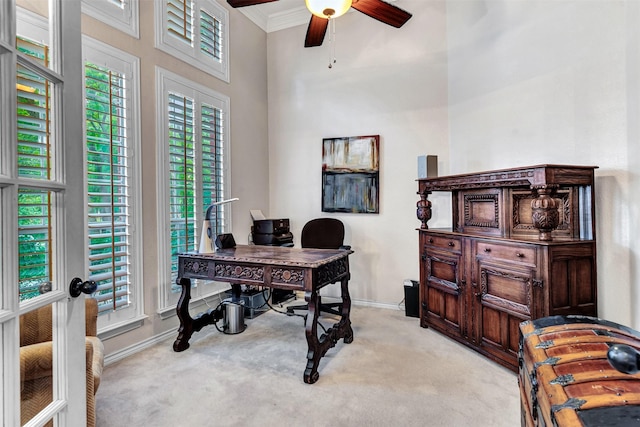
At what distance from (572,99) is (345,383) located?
268cm

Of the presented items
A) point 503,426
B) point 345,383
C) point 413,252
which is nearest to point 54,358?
point 345,383

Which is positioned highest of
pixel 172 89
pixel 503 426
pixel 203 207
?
pixel 172 89

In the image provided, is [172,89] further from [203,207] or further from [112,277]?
[112,277]

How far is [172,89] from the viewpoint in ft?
10.2

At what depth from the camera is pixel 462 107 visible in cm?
357

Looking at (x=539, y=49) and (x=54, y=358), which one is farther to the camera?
(x=539, y=49)

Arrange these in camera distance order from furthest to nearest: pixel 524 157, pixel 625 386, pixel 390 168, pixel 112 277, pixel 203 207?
pixel 390 168 < pixel 203 207 < pixel 524 157 < pixel 112 277 < pixel 625 386

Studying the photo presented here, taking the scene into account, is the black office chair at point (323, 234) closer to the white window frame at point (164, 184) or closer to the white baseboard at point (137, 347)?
the white window frame at point (164, 184)

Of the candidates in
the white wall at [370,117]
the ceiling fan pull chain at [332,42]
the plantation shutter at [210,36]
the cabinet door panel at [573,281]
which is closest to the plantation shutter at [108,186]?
the plantation shutter at [210,36]

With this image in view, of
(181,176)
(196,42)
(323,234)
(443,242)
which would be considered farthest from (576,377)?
(196,42)

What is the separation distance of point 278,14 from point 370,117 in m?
1.96

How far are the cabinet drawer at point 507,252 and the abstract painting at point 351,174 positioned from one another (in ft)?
5.23

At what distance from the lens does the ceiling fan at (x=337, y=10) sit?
7.47 ft

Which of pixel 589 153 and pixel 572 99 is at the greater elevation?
pixel 572 99
